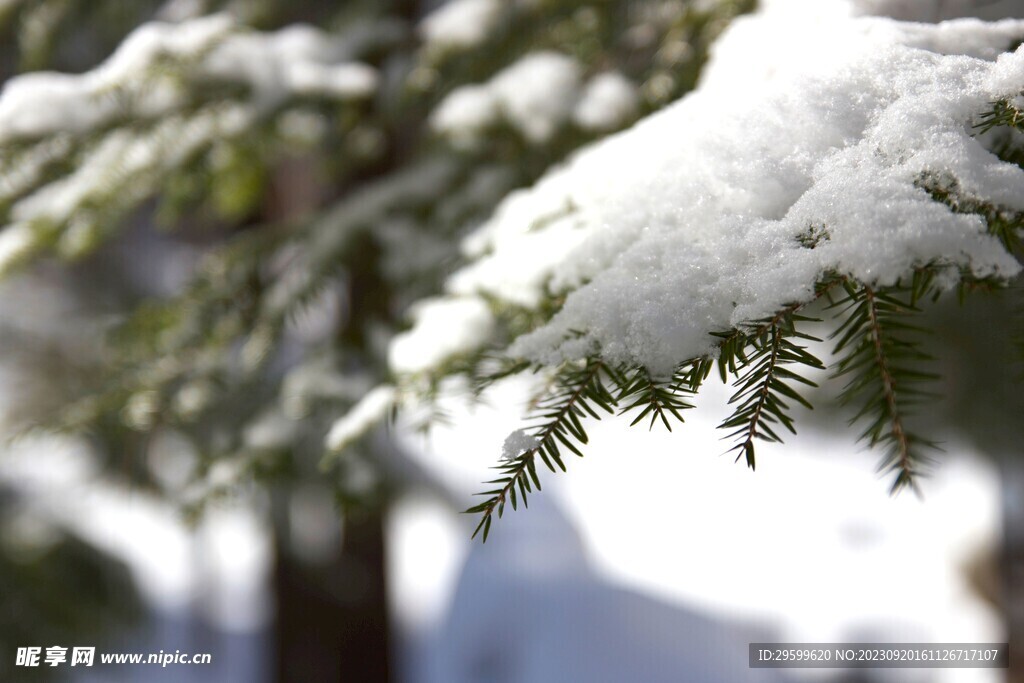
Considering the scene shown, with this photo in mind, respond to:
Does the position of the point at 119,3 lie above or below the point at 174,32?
above

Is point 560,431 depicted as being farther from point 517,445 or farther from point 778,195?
point 778,195

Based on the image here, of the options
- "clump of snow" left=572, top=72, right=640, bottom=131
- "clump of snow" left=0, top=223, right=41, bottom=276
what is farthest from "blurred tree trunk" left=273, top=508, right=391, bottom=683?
"clump of snow" left=572, top=72, right=640, bottom=131

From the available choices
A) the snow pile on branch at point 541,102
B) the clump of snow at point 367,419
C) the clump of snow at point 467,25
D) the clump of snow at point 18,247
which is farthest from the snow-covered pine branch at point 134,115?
the clump of snow at point 367,419

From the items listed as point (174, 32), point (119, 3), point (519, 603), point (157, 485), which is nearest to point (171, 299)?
point (174, 32)

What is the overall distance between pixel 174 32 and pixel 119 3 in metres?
0.76

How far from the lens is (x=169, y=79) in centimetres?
149

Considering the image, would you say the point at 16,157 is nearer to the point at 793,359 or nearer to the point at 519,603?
the point at 793,359

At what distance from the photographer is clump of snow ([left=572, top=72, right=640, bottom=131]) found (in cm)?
147

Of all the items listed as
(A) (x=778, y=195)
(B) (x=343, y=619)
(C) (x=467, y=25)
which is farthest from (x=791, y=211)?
(B) (x=343, y=619)

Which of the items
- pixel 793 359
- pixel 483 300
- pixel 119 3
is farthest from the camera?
pixel 119 3

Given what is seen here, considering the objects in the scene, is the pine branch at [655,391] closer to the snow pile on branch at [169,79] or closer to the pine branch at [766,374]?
the pine branch at [766,374]

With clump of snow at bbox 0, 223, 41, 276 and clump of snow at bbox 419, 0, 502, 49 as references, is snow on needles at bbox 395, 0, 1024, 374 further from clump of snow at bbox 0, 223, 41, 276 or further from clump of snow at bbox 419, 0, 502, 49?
clump of snow at bbox 0, 223, 41, 276

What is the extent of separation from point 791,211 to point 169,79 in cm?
140

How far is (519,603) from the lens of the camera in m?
4.32
